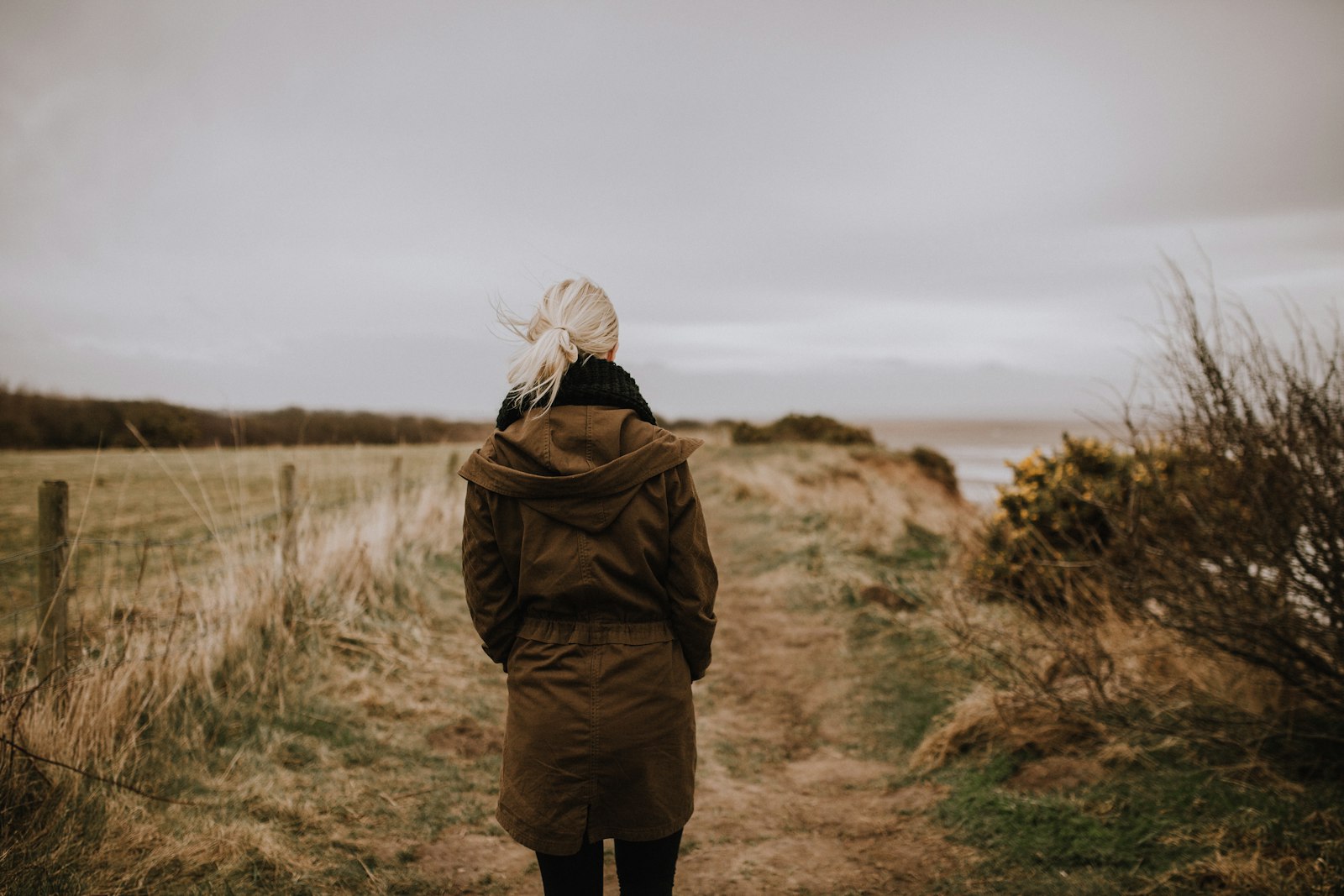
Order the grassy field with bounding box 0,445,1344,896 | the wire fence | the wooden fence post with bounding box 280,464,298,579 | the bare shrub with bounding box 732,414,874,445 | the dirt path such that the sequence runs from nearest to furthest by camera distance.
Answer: the grassy field with bounding box 0,445,1344,896
the dirt path
the wire fence
the wooden fence post with bounding box 280,464,298,579
the bare shrub with bounding box 732,414,874,445

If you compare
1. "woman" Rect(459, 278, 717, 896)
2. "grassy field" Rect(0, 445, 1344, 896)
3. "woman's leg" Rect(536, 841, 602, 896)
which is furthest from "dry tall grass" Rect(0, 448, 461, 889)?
"woman" Rect(459, 278, 717, 896)

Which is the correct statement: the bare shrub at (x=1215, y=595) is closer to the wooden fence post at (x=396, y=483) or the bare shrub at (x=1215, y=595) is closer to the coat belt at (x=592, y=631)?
the coat belt at (x=592, y=631)

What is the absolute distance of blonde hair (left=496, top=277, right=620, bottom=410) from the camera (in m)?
2.08

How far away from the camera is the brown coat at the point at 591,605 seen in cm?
205

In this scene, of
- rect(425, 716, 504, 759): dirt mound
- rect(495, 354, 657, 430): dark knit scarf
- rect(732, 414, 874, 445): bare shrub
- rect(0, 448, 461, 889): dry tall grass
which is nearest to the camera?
rect(495, 354, 657, 430): dark knit scarf

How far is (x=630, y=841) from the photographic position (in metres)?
2.14

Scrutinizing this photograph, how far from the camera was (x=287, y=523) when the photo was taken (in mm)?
5984

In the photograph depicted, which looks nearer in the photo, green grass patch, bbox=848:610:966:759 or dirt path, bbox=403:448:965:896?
dirt path, bbox=403:448:965:896

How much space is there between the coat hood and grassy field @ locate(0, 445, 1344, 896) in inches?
85.9

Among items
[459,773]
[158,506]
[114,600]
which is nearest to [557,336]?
[459,773]

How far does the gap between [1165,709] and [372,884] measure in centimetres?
374

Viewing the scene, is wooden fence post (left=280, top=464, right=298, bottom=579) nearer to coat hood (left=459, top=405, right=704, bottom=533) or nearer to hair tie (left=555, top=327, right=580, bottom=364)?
coat hood (left=459, top=405, right=704, bottom=533)

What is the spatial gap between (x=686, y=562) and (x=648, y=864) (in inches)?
33.4

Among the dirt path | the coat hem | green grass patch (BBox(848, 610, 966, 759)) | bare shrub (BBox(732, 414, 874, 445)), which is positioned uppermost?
bare shrub (BBox(732, 414, 874, 445))
